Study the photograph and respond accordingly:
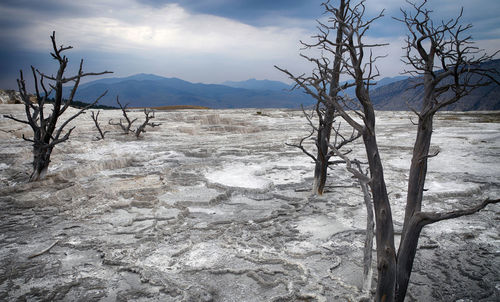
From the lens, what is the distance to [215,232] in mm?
4281

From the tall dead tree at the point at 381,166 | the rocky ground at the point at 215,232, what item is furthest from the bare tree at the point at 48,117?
the tall dead tree at the point at 381,166

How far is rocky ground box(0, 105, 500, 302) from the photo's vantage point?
306cm

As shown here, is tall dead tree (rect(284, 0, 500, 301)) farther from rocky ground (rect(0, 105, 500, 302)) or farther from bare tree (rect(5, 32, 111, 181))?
bare tree (rect(5, 32, 111, 181))

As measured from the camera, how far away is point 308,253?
3.73 meters

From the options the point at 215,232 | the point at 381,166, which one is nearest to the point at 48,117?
the point at 215,232

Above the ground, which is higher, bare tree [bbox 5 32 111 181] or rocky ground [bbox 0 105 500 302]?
bare tree [bbox 5 32 111 181]

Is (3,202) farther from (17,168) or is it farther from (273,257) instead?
(273,257)

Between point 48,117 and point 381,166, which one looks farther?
point 48,117

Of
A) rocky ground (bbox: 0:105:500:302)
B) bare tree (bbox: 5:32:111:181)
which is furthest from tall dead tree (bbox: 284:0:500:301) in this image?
bare tree (bbox: 5:32:111:181)

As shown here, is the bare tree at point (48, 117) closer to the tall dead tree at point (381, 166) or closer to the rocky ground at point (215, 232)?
the rocky ground at point (215, 232)

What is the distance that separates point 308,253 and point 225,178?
3448 mm

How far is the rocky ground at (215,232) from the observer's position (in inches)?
121

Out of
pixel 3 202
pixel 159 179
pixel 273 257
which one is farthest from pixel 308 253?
pixel 3 202

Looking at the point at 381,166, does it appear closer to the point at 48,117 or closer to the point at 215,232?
the point at 215,232
